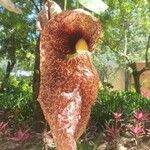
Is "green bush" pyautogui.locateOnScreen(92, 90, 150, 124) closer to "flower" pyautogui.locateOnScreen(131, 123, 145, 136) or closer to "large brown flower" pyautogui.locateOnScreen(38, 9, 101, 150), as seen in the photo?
"flower" pyautogui.locateOnScreen(131, 123, 145, 136)

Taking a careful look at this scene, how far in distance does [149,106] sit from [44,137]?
236 centimetres

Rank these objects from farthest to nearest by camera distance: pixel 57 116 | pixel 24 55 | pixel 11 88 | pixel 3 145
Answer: pixel 24 55 → pixel 11 88 → pixel 3 145 → pixel 57 116

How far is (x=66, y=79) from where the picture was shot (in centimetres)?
47

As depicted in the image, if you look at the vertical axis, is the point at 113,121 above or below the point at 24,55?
below

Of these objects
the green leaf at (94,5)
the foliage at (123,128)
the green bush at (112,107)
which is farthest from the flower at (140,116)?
the green leaf at (94,5)

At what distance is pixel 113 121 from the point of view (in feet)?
21.8

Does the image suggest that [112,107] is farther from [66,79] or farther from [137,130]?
[66,79]

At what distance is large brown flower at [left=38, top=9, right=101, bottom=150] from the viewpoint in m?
0.45

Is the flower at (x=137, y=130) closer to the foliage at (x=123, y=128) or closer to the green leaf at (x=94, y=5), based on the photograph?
the foliage at (x=123, y=128)

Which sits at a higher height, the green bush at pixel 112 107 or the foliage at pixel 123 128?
the green bush at pixel 112 107

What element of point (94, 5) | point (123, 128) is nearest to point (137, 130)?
point (123, 128)

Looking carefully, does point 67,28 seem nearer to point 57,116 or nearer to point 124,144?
point 57,116

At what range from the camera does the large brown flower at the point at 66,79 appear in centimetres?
45

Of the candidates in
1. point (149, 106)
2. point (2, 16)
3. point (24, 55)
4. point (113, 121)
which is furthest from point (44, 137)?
point (24, 55)
